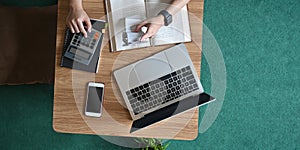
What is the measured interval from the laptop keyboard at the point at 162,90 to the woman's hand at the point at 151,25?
0.53 ft

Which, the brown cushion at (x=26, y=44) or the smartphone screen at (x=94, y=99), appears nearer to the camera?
the smartphone screen at (x=94, y=99)

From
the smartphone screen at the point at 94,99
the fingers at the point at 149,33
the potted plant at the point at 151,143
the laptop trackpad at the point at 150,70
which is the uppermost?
the fingers at the point at 149,33

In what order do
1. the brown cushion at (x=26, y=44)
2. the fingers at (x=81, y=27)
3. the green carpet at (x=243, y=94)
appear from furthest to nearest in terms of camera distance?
the green carpet at (x=243, y=94)
the brown cushion at (x=26, y=44)
the fingers at (x=81, y=27)

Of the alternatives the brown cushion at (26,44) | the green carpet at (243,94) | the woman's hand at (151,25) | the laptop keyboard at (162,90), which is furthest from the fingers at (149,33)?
the green carpet at (243,94)

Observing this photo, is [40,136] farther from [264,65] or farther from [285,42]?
[285,42]

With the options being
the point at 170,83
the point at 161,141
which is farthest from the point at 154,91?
the point at 161,141

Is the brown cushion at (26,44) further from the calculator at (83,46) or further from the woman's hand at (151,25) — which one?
the woman's hand at (151,25)

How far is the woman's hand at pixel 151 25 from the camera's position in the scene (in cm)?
140

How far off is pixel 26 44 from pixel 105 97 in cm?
43

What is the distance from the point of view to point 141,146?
186 centimetres

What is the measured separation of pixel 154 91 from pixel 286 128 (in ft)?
3.10

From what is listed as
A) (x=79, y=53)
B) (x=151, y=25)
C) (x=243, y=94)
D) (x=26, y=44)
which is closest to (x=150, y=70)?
(x=151, y=25)

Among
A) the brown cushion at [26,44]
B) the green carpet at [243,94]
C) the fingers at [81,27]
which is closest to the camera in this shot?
the fingers at [81,27]

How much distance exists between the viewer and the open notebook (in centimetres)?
142
